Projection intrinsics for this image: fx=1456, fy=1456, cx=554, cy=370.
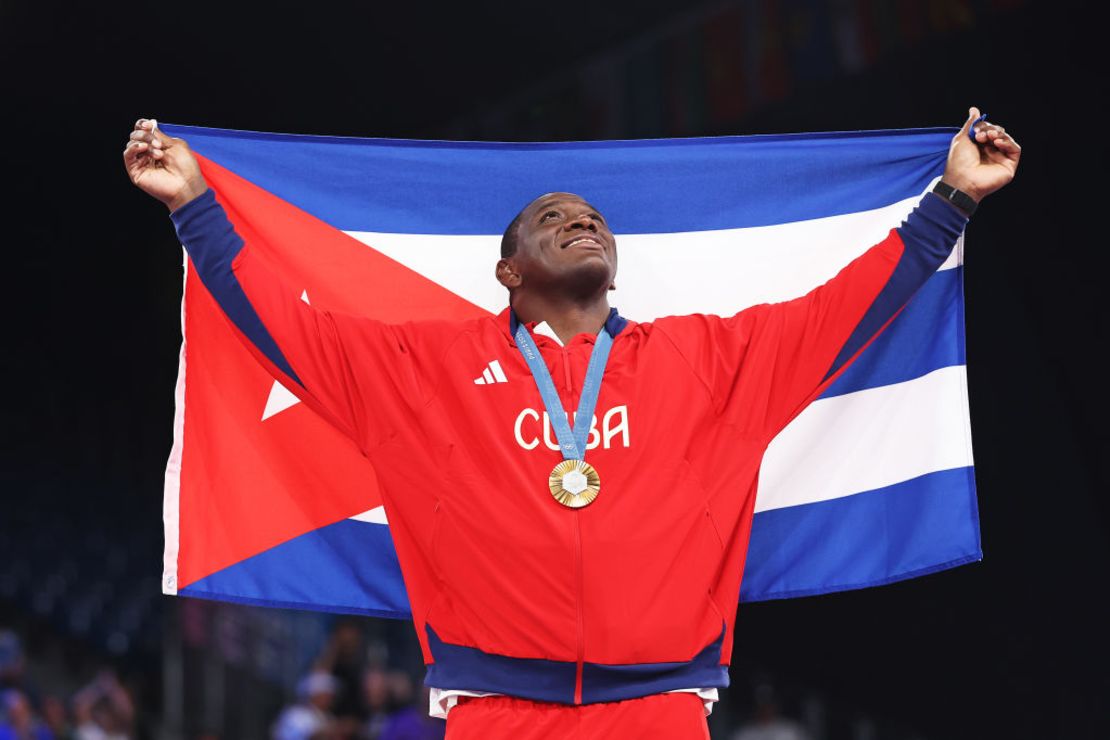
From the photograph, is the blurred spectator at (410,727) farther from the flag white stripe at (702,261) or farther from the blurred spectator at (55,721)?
the flag white stripe at (702,261)

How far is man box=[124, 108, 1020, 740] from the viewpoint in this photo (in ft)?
9.14

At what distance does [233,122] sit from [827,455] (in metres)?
8.25

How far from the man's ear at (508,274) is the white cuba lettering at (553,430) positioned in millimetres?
467

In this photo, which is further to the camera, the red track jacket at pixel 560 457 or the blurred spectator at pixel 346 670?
the blurred spectator at pixel 346 670

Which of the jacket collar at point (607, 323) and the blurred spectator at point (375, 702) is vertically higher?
the jacket collar at point (607, 323)

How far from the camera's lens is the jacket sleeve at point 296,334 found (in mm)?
3080

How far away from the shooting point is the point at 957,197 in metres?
3.23

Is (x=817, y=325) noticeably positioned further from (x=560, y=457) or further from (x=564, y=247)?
(x=560, y=457)

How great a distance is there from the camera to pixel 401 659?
10.2 meters

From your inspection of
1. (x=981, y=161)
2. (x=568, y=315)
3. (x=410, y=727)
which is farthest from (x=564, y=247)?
(x=410, y=727)

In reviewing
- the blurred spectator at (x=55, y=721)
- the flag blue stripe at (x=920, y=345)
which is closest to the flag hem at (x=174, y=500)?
the flag blue stripe at (x=920, y=345)

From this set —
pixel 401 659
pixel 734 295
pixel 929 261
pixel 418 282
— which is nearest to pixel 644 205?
pixel 734 295

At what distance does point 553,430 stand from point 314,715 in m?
5.80

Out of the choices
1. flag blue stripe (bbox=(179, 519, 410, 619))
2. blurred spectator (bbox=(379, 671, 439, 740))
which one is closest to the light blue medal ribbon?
flag blue stripe (bbox=(179, 519, 410, 619))
